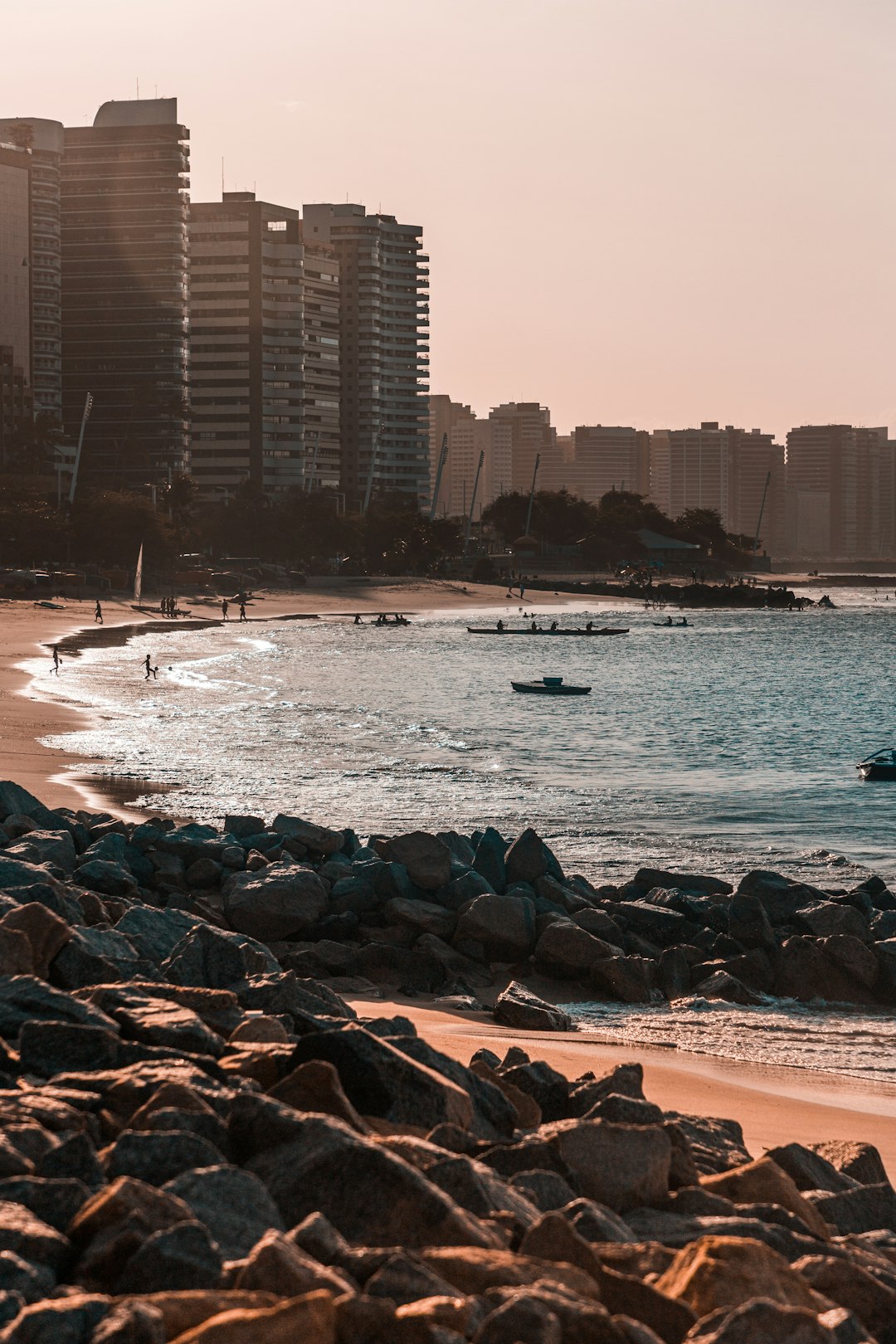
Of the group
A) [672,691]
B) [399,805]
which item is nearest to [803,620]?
[672,691]

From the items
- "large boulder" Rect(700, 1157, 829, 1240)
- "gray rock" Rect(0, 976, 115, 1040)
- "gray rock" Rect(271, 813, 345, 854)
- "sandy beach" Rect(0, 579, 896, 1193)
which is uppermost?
"gray rock" Rect(0, 976, 115, 1040)

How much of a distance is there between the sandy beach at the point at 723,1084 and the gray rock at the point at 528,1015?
13cm

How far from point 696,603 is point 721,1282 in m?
162

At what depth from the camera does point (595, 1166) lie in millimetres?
5590

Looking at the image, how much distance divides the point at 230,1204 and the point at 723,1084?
17.2 feet

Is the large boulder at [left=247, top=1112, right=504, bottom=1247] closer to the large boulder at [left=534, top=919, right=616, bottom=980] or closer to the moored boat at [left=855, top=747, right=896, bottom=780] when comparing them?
the large boulder at [left=534, top=919, right=616, bottom=980]

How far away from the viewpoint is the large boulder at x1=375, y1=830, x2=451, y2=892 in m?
14.3

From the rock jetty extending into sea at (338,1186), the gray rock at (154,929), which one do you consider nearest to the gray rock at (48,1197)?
the rock jetty extending into sea at (338,1186)

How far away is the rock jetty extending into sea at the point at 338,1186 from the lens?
3961 mm

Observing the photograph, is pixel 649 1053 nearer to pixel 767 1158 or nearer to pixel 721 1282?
pixel 767 1158

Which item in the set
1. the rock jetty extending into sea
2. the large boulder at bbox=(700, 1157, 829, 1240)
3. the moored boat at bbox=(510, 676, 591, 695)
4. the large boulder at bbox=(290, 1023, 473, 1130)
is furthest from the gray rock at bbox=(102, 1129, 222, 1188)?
the moored boat at bbox=(510, 676, 591, 695)

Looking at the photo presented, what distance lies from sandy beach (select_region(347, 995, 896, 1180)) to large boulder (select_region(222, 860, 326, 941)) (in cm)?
215

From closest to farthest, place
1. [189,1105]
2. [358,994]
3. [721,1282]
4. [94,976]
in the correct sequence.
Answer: [721,1282] → [189,1105] → [94,976] → [358,994]

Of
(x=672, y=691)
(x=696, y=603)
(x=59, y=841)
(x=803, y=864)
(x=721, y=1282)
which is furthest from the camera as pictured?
(x=696, y=603)
